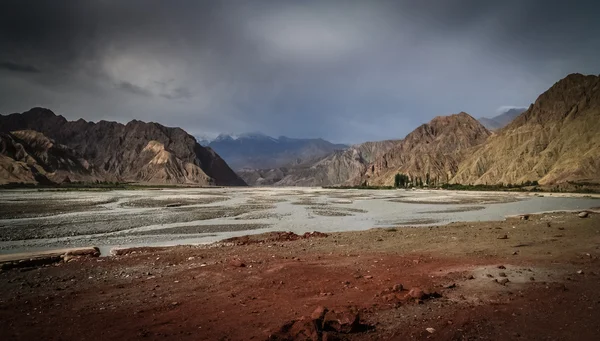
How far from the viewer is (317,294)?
31.7ft

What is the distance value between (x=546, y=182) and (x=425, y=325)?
4677 inches

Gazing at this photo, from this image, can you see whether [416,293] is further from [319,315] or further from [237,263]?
[237,263]

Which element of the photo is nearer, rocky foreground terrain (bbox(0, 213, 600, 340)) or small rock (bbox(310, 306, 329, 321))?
small rock (bbox(310, 306, 329, 321))

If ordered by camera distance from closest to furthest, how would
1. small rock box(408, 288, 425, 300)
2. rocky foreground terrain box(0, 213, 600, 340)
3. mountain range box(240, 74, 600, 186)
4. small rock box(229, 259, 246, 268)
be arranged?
rocky foreground terrain box(0, 213, 600, 340)
small rock box(408, 288, 425, 300)
small rock box(229, 259, 246, 268)
mountain range box(240, 74, 600, 186)

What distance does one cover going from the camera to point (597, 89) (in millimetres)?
135625

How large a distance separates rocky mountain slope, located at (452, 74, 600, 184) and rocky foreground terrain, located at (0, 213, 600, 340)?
350ft

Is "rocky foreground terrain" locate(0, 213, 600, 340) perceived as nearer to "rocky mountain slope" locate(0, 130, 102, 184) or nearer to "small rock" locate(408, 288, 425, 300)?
"small rock" locate(408, 288, 425, 300)

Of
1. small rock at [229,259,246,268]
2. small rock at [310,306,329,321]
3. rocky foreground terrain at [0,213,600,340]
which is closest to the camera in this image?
small rock at [310,306,329,321]

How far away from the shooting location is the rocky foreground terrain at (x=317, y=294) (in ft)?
23.2

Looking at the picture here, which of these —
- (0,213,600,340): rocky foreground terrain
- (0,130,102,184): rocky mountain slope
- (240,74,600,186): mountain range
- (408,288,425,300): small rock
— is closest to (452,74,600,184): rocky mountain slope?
(240,74,600,186): mountain range

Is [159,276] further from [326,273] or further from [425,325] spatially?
[425,325]

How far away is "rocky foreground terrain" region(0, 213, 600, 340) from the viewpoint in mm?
7078

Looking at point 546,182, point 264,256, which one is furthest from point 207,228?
point 546,182

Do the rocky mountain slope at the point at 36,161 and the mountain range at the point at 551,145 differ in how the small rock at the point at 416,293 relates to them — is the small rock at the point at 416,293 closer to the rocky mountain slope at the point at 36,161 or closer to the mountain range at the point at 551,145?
the mountain range at the point at 551,145
